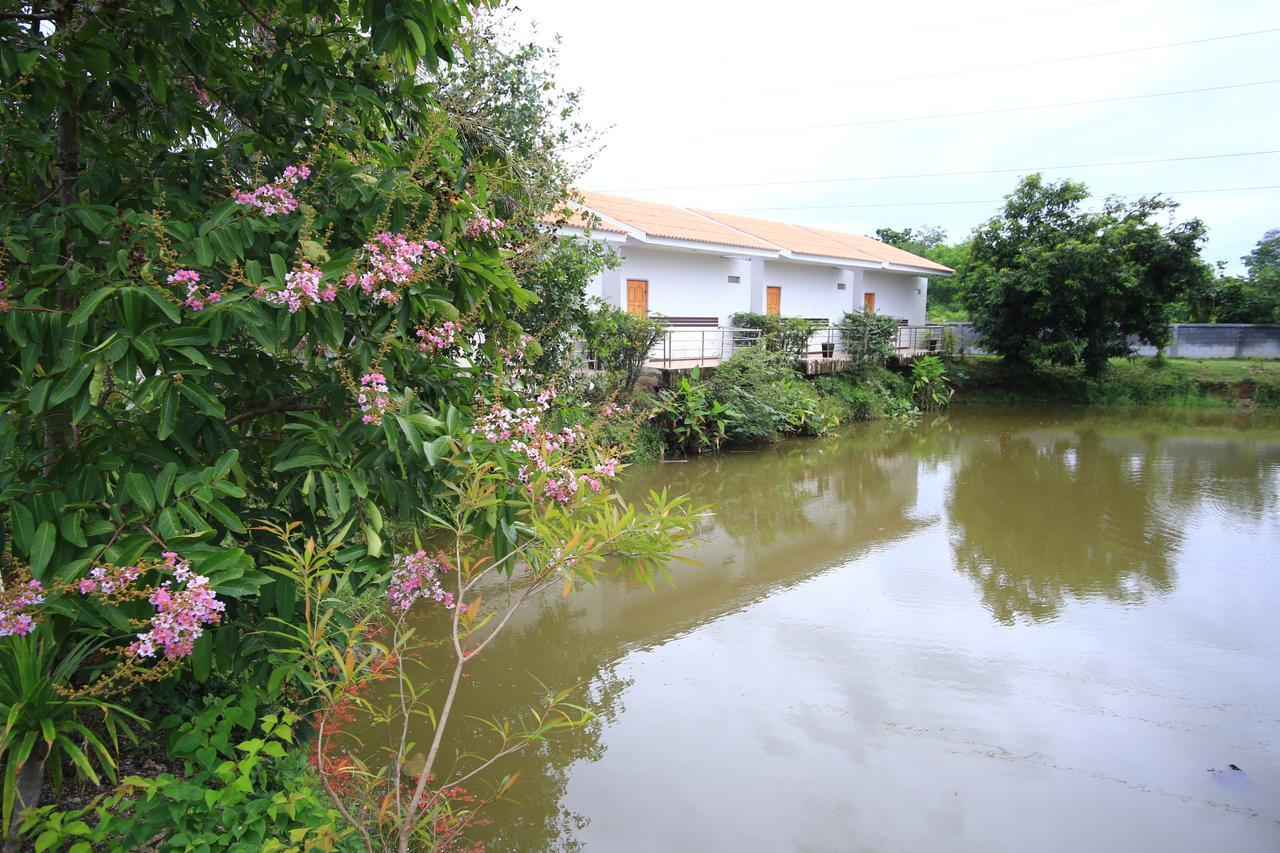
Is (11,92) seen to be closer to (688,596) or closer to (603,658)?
(603,658)

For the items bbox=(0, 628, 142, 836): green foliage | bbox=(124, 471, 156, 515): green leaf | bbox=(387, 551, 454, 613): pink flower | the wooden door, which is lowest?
bbox=(0, 628, 142, 836): green foliage

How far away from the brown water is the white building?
7263 millimetres

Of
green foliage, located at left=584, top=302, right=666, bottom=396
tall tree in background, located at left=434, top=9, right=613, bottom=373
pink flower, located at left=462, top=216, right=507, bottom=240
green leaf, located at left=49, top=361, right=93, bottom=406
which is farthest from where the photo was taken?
green foliage, located at left=584, top=302, right=666, bottom=396

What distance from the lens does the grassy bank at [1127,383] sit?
2112 cm

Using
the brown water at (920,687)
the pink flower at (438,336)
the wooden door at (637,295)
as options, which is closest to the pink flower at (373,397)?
the pink flower at (438,336)

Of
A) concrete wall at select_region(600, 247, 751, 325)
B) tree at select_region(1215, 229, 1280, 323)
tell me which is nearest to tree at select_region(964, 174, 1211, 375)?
concrete wall at select_region(600, 247, 751, 325)

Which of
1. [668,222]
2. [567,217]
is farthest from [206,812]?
[668,222]

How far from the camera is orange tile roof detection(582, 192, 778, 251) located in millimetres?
16219

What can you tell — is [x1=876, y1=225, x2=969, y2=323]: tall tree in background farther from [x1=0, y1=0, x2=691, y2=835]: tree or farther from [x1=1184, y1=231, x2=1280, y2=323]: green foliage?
[x1=0, y1=0, x2=691, y2=835]: tree

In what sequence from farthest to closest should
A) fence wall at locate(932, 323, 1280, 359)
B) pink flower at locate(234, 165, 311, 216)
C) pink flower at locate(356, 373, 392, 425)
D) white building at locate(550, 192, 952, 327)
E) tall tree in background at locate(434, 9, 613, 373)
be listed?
fence wall at locate(932, 323, 1280, 359) → white building at locate(550, 192, 952, 327) → tall tree in background at locate(434, 9, 613, 373) → pink flower at locate(234, 165, 311, 216) → pink flower at locate(356, 373, 392, 425)

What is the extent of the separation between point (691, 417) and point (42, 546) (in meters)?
11.3

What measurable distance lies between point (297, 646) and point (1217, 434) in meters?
19.5

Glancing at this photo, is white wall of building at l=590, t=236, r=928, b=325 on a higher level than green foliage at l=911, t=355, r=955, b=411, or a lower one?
higher

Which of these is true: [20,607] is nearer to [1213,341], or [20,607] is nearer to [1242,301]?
[1213,341]
